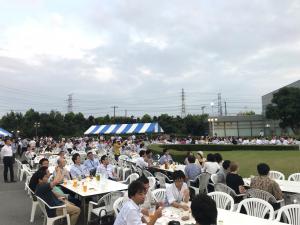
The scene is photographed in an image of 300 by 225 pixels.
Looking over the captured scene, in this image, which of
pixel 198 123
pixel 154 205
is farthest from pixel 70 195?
pixel 198 123

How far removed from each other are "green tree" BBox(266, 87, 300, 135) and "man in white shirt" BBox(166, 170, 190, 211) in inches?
1834

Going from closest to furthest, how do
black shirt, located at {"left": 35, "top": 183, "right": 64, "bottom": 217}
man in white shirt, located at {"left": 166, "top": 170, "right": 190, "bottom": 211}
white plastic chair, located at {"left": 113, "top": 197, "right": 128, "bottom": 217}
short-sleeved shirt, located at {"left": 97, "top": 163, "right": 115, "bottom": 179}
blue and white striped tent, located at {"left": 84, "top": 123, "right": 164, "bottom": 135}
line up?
1. white plastic chair, located at {"left": 113, "top": 197, "right": 128, "bottom": 217}
2. man in white shirt, located at {"left": 166, "top": 170, "right": 190, "bottom": 211}
3. black shirt, located at {"left": 35, "top": 183, "right": 64, "bottom": 217}
4. short-sleeved shirt, located at {"left": 97, "top": 163, "right": 115, "bottom": 179}
5. blue and white striped tent, located at {"left": 84, "top": 123, "right": 164, "bottom": 135}

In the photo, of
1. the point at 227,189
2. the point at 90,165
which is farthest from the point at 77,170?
the point at 227,189

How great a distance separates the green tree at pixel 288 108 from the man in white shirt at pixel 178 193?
4659 cm

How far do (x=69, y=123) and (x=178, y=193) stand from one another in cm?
5274

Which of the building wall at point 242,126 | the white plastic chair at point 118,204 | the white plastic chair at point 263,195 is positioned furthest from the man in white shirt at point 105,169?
the building wall at point 242,126

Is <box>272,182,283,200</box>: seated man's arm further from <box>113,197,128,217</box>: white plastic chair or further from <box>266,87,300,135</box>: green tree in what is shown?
<box>266,87,300,135</box>: green tree

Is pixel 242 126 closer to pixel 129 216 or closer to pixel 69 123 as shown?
pixel 69 123

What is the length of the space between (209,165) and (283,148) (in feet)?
59.6

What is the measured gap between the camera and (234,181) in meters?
7.37

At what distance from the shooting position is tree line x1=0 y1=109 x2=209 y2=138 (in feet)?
176

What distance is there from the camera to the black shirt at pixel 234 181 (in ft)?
24.0

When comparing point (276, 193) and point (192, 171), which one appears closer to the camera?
point (276, 193)

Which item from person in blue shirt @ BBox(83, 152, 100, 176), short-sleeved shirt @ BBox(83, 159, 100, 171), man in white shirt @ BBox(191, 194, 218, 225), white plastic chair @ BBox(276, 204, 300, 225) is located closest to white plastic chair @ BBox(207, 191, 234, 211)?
white plastic chair @ BBox(276, 204, 300, 225)
